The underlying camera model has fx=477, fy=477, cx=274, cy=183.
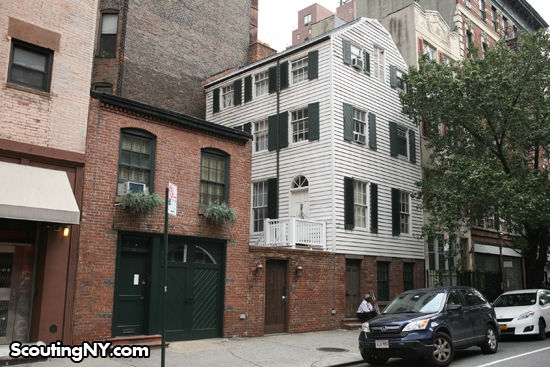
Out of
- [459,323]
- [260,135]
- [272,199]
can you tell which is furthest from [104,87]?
[459,323]

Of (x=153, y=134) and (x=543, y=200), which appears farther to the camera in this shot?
(x=543, y=200)

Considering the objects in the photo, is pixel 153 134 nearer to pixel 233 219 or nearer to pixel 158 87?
pixel 233 219

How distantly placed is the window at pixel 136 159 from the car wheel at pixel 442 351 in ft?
26.4

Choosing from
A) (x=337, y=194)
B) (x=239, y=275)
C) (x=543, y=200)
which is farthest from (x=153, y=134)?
(x=543, y=200)

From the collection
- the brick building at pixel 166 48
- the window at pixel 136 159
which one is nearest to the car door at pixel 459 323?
the window at pixel 136 159

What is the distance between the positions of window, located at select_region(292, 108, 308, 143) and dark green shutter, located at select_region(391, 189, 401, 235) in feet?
15.6

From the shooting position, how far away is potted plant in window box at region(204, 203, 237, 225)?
545 inches

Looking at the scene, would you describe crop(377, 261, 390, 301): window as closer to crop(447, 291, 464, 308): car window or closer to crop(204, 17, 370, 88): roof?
crop(447, 291, 464, 308): car window

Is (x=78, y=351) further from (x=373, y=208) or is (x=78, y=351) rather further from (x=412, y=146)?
(x=412, y=146)

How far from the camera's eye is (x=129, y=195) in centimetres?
1207

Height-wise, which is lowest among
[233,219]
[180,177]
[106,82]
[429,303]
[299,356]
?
[299,356]

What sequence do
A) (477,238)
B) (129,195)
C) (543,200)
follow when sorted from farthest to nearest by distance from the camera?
1. (477,238)
2. (543,200)
3. (129,195)

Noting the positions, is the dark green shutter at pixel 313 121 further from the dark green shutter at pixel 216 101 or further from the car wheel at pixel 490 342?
the car wheel at pixel 490 342

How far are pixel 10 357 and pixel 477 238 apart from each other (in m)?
24.0
